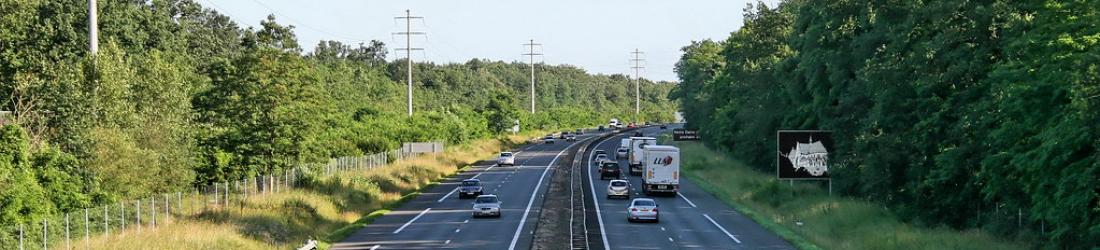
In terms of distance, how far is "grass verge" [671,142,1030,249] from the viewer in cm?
4097

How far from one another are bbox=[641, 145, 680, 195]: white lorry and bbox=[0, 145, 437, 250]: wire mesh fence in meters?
22.6

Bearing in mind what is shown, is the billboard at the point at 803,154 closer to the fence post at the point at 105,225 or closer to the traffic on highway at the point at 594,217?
the traffic on highway at the point at 594,217

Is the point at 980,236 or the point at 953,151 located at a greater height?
the point at 953,151

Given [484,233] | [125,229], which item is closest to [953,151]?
[484,233]

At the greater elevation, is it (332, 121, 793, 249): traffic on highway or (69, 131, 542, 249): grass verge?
(69, 131, 542, 249): grass verge

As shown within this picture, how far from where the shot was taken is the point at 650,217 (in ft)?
178

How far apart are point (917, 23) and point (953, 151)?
8.43 m

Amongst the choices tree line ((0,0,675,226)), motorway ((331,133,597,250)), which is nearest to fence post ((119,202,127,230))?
tree line ((0,0,675,226))

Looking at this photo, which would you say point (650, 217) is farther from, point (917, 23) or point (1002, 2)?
point (1002, 2)

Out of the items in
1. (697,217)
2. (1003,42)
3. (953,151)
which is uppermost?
(1003,42)

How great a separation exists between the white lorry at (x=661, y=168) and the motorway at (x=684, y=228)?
0.89m

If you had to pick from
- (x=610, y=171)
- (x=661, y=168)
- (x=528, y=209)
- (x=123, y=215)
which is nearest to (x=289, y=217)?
(x=123, y=215)

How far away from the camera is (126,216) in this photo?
39938mm

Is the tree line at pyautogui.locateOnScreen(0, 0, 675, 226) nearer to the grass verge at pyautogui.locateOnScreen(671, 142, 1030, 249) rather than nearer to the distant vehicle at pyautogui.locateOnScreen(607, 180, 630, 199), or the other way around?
the distant vehicle at pyautogui.locateOnScreen(607, 180, 630, 199)
